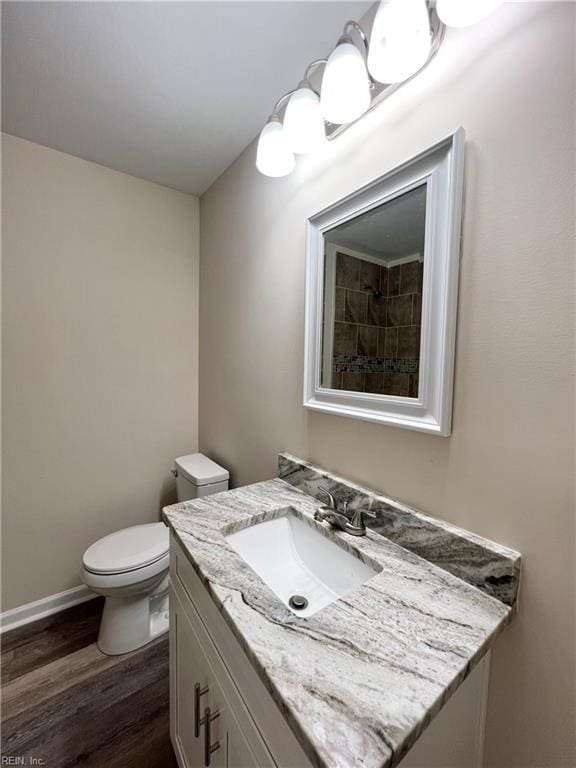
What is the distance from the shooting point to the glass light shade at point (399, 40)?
68cm

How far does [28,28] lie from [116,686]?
93.0 inches

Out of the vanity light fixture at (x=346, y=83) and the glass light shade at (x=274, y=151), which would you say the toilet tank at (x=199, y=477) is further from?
the vanity light fixture at (x=346, y=83)

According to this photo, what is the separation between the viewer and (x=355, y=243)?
3.20ft

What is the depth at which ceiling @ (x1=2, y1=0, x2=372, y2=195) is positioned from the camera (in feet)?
3.00

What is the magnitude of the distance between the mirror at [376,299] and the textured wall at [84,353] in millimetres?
1209

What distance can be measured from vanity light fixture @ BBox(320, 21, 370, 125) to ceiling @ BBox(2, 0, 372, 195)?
0.26 metres

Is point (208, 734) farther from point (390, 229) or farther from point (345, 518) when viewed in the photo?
point (390, 229)

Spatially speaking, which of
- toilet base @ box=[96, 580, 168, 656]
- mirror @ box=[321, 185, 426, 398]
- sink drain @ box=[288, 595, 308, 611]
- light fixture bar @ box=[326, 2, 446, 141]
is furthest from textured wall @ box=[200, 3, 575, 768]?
toilet base @ box=[96, 580, 168, 656]

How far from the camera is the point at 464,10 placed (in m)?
0.62

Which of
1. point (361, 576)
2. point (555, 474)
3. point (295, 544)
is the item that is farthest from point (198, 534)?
point (555, 474)

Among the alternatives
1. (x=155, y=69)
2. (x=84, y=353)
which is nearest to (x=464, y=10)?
(x=155, y=69)

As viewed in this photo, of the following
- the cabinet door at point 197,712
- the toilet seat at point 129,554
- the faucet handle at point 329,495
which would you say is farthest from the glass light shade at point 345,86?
the toilet seat at point 129,554

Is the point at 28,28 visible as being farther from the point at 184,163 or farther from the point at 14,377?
the point at 14,377

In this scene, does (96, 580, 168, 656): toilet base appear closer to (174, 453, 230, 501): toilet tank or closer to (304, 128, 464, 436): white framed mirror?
(174, 453, 230, 501): toilet tank
